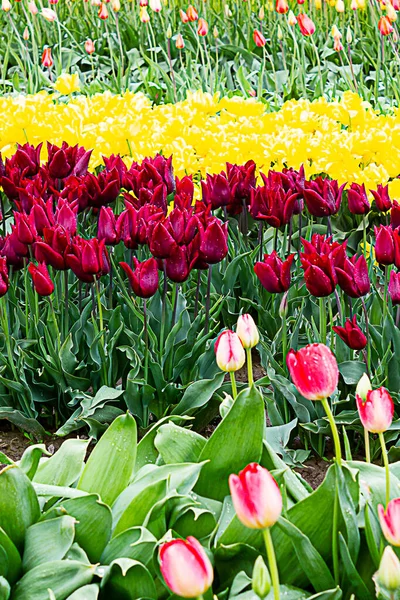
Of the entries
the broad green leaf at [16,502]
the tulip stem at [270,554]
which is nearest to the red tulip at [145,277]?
the broad green leaf at [16,502]

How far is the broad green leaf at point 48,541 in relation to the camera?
1418 mm

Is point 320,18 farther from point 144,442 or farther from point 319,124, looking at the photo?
point 144,442

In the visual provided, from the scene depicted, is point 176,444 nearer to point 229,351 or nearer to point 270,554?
point 229,351

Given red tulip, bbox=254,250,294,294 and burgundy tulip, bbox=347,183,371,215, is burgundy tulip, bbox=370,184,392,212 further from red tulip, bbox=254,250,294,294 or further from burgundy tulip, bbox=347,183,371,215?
red tulip, bbox=254,250,294,294

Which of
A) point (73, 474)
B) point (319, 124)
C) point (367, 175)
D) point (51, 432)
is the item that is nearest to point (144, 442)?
point (73, 474)

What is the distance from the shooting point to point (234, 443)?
1.55 meters

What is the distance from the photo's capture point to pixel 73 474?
1689 mm

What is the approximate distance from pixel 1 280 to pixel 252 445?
989mm

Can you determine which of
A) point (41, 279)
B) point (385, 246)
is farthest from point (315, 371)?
point (41, 279)

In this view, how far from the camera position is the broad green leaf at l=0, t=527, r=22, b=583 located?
4.64ft

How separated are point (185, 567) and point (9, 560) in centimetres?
60

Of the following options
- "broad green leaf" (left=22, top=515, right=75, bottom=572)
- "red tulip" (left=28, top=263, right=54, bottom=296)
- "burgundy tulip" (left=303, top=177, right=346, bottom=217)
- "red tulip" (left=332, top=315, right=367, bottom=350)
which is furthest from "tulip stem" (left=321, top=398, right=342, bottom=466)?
"burgundy tulip" (left=303, top=177, right=346, bottom=217)

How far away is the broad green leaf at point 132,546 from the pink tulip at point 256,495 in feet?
1.31

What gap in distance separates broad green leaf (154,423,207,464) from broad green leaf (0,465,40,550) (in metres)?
0.28
